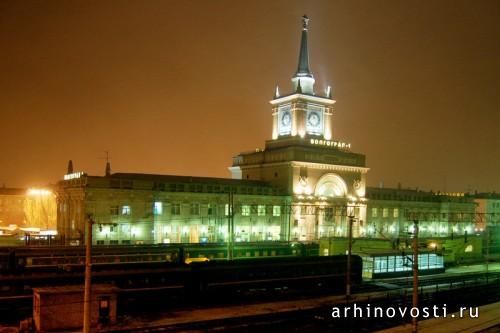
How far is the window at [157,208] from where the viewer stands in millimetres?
66162

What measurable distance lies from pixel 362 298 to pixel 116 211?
3451 cm

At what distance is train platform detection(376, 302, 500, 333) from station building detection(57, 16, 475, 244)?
29.1 meters

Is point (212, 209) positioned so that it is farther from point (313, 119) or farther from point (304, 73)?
point (304, 73)

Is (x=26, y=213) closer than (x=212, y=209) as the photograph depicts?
No

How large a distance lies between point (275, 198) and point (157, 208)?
18.5 meters

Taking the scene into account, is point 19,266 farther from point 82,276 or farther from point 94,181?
point 94,181

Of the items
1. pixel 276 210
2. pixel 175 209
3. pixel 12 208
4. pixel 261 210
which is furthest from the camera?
pixel 12 208

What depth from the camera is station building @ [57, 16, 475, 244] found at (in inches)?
2501

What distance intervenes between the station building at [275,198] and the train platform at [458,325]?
2914 cm

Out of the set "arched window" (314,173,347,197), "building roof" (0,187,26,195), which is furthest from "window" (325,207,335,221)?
"building roof" (0,187,26,195)

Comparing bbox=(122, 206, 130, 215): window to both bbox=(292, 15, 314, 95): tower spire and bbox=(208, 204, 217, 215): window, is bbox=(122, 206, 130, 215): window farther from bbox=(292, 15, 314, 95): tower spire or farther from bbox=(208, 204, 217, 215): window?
bbox=(292, 15, 314, 95): tower spire

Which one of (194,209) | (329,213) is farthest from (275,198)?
(194,209)

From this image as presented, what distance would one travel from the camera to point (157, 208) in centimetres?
6656

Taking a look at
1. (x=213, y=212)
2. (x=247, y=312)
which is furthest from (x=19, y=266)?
(x=213, y=212)
